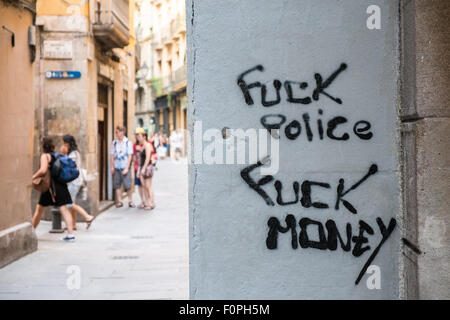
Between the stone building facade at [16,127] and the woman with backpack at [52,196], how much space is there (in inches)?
20.9

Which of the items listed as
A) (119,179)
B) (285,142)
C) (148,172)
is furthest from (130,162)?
(285,142)

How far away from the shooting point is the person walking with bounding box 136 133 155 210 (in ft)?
42.9

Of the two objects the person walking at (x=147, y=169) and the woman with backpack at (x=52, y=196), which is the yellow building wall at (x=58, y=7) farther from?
the woman with backpack at (x=52, y=196)

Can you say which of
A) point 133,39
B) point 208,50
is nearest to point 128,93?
point 133,39

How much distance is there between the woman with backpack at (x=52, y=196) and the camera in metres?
9.20

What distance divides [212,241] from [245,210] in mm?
266

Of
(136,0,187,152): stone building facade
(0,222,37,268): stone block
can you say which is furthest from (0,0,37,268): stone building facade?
(136,0,187,152): stone building facade

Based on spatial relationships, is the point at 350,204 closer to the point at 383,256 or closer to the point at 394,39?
the point at 383,256

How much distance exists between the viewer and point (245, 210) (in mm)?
3439

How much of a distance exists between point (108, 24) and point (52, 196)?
15.8 ft

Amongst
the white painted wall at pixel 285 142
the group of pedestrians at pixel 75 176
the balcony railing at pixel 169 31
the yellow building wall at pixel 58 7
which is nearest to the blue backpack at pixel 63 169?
the group of pedestrians at pixel 75 176

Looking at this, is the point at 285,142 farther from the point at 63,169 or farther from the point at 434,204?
the point at 63,169

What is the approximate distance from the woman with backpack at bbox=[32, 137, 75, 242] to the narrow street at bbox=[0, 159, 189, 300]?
350 millimetres

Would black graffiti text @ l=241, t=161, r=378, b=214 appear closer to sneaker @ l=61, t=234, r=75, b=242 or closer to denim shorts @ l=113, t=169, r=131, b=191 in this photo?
sneaker @ l=61, t=234, r=75, b=242
